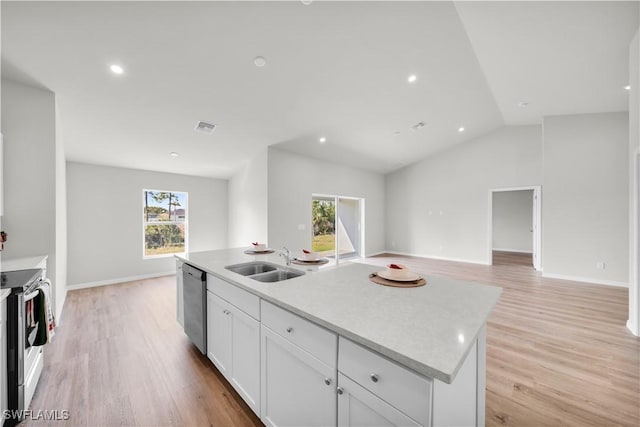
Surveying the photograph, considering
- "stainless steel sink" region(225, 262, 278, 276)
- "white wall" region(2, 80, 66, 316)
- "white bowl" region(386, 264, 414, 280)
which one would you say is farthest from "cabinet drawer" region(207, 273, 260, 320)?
→ "white wall" region(2, 80, 66, 316)

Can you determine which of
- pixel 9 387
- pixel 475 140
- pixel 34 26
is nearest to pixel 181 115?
pixel 34 26

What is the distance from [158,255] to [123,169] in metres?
1.84

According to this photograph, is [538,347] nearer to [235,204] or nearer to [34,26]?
[34,26]

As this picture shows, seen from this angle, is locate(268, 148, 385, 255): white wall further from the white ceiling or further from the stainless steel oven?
the stainless steel oven

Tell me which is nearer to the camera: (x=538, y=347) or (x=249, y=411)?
(x=249, y=411)

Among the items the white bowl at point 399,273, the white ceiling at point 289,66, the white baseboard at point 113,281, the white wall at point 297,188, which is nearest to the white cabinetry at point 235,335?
the white bowl at point 399,273

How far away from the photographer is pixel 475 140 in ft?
21.2

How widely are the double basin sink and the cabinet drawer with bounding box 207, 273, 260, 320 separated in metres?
0.17

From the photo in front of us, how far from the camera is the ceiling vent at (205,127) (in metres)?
3.67

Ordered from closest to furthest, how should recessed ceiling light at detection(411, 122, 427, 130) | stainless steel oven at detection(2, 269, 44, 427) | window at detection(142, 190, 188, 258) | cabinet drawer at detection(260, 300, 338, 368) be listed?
cabinet drawer at detection(260, 300, 338, 368) < stainless steel oven at detection(2, 269, 44, 427) < recessed ceiling light at detection(411, 122, 427, 130) < window at detection(142, 190, 188, 258)

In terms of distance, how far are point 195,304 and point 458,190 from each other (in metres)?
6.80

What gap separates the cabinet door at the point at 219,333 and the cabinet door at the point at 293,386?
503 millimetres

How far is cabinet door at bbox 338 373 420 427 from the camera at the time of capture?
839mm

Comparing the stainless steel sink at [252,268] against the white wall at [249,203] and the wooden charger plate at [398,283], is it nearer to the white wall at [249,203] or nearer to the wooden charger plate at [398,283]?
the wooden charger plate at [398,283]
